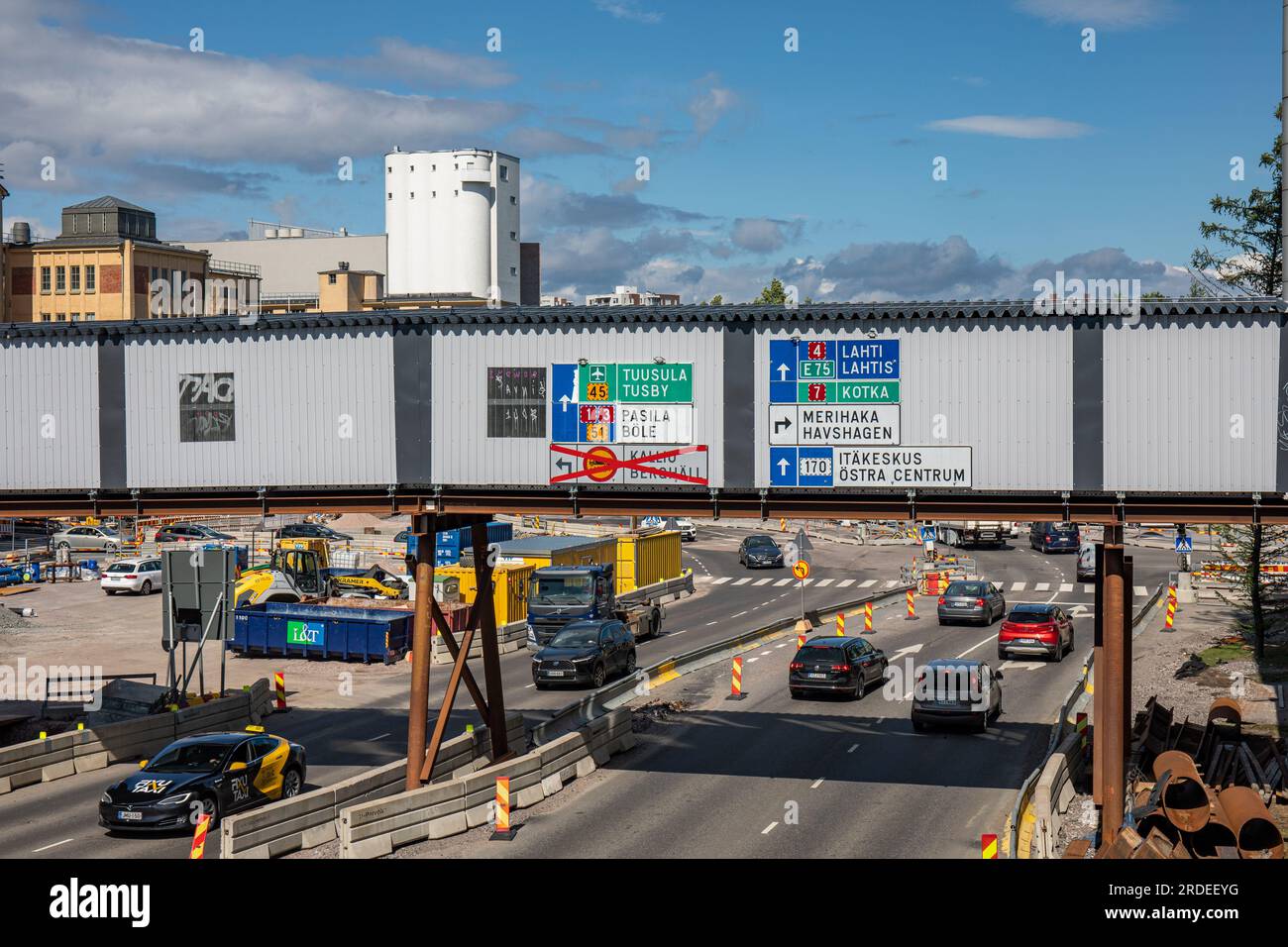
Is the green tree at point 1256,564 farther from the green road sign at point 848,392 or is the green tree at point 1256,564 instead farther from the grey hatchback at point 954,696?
the green road sign at point 848,392

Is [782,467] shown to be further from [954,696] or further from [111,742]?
[111,742]

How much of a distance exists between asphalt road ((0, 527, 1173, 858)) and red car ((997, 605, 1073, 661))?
83 cm

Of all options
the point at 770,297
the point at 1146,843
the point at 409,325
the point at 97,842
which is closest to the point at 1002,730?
the point at 1146,843

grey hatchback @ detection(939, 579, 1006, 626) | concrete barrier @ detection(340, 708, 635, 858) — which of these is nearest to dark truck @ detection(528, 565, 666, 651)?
grey hatchback @ detection(939, 579, 1006, 626)

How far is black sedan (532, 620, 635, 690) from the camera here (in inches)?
1358

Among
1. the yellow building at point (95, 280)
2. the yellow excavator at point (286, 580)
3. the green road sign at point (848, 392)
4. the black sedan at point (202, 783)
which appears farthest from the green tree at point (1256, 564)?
the yellow building at point (95, 280)

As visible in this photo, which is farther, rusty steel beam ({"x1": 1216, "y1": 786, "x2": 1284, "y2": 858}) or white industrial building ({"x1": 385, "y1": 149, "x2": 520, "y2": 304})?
white industrial building ({"x1": 385, "y1": 149, "x2": 520, "y2": 304})

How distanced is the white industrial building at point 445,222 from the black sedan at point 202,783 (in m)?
66.8

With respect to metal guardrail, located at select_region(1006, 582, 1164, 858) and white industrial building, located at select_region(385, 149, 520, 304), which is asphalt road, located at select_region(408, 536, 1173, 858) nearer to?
metal guardrail, located at select_region(1006, 582, 1164, 858)

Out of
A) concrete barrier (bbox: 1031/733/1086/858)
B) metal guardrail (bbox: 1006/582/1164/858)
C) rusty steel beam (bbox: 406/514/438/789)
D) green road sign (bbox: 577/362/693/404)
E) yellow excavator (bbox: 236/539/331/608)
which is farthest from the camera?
yellow excavator (bbox: 236/539/331/608)

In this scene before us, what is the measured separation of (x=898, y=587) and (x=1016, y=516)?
35.0 m

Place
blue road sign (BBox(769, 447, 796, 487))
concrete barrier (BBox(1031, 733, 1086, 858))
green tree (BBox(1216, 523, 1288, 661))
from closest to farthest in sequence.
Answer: concrete barrier (BBox(1031, 733, 1086, 858)) → blue road sign (BBox(769, 447, 796, 487)) → green tree (BBox(1216, 523, 1288, 661))

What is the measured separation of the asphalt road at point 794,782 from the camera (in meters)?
20.3

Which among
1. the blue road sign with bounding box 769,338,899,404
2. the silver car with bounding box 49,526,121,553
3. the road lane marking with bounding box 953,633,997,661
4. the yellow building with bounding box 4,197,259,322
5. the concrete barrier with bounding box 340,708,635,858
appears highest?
the yellow building with bounding box 4,197,259,322
